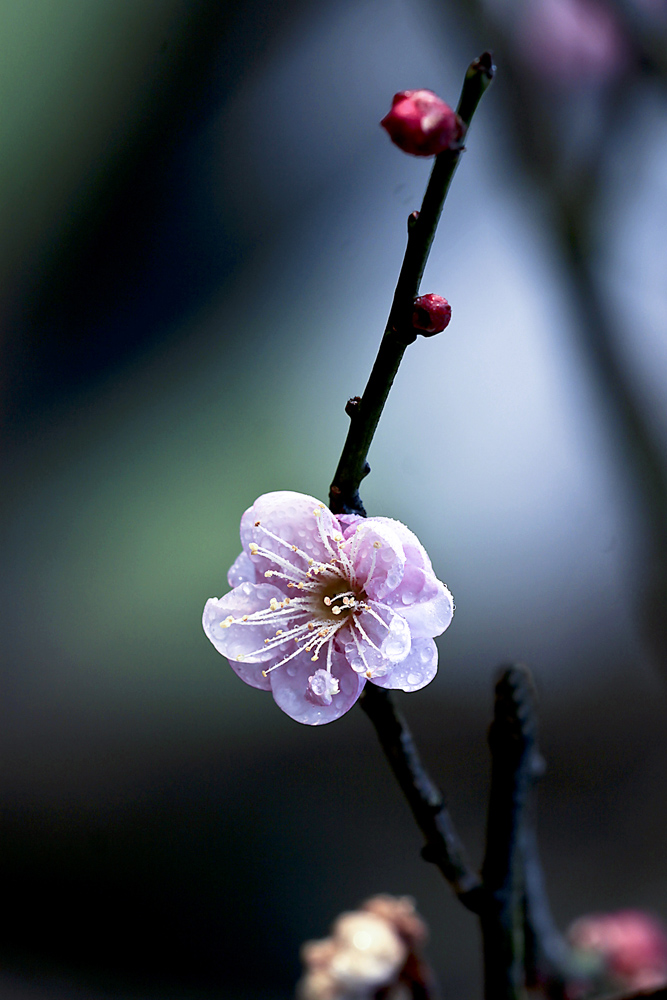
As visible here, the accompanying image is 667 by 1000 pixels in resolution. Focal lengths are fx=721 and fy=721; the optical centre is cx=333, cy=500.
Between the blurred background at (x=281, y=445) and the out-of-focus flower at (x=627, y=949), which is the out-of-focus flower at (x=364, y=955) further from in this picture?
the blurred background at (x=281, y=445)

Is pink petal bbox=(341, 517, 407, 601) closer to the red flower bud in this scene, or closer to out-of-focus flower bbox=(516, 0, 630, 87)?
the red flower bud

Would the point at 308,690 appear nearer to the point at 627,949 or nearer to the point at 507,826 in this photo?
the point at 507,826

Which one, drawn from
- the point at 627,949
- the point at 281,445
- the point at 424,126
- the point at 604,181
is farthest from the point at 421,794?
the point at 604,181

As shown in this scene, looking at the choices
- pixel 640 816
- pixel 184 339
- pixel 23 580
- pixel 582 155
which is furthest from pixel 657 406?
pixel 23 580

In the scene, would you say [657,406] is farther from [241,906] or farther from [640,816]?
[241,906]

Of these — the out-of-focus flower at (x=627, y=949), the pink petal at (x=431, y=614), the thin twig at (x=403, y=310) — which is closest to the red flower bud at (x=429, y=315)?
the thin twig at (x=403, y=310)
